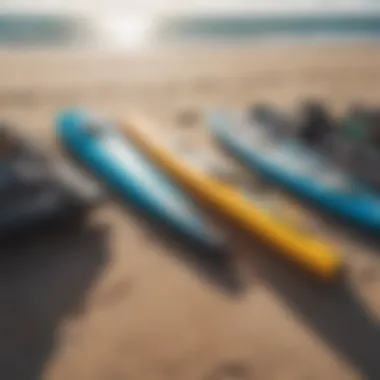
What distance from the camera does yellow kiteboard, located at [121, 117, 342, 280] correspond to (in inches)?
129

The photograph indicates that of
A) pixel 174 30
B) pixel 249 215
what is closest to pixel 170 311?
pixel 249 215

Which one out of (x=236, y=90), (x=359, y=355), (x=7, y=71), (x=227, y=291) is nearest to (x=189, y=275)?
(x=227, y=291)

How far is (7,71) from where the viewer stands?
5980 millimetres

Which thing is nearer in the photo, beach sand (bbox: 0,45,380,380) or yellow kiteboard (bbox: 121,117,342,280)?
beach sand (bbox: 0,45,380,380)

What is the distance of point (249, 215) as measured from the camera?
363 centimetres

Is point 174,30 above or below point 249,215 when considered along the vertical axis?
below

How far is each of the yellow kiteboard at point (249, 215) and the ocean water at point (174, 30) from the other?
3.43m

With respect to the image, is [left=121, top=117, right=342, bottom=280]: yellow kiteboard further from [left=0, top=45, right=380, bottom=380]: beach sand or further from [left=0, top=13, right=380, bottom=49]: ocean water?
[left=0, top=13, right=380, bottom=49]: ocean water

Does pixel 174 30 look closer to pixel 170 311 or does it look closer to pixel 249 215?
pixel 249 215

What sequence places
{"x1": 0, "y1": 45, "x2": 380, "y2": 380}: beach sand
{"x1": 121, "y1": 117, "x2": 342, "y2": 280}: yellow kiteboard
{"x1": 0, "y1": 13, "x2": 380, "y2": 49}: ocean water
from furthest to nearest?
{"x1": 0, "y1": 13, "x2": 380, "y2": 49}: ocean water
{"x1": 121, "y1": 117, "x2": 342, "y2": 280}: yellow kiteboard
{"x1": 0, "y1": 45, "x2": 380, "y2": 380}: beach sand

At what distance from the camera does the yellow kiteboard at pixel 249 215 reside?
3.27 metres

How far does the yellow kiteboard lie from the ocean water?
3429mm

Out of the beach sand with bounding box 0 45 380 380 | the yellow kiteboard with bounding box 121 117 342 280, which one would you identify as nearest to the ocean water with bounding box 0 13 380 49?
the yellow kiteboard with bounding box 121 117 342 280

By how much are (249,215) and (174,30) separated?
507 cm
